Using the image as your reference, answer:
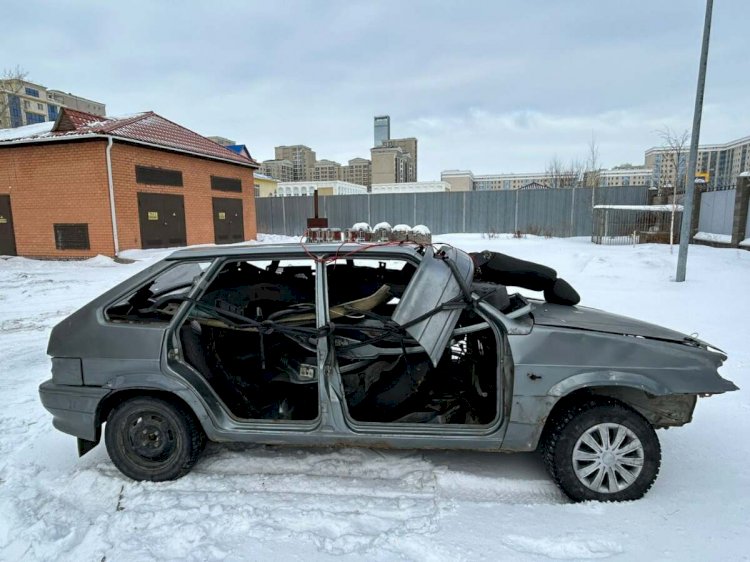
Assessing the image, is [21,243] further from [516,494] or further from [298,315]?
[516,494]

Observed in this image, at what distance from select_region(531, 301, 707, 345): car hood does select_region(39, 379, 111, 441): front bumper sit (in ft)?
9.72

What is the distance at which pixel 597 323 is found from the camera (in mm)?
2957

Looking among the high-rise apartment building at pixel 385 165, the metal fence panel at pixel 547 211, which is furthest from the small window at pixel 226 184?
the high-rise apartment building at pixel 385 165

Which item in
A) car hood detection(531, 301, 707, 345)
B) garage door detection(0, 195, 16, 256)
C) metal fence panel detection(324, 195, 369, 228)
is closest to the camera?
car hood detection(531, 301, 707, 345)

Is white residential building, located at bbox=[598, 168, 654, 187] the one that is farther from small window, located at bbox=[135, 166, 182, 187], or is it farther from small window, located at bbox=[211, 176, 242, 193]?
small window, located at bbox=[135, 166, 182, 187]

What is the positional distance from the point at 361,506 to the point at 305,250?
5.49 feet

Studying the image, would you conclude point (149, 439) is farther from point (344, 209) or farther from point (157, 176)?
point (344, 209)

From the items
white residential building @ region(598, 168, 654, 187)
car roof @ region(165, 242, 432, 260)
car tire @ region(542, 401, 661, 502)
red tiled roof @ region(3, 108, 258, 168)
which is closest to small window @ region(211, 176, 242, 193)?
red tiled roof @ region(3, 108, 258, 168)

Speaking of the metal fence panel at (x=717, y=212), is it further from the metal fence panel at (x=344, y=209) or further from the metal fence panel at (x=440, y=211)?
the metal fence panel at (x=344, y=209)

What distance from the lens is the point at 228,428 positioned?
2932 mm

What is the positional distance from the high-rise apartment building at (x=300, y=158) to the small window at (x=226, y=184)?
9499 centimetres

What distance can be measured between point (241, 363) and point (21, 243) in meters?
16.0

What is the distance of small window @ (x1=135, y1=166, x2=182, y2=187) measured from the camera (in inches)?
577

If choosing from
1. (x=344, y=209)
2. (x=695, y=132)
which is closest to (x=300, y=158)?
(x=344, y=209)
